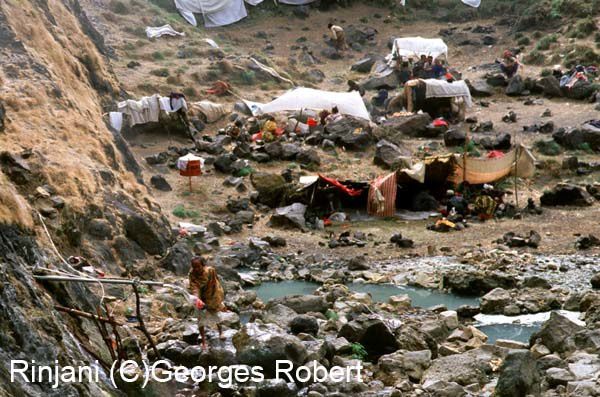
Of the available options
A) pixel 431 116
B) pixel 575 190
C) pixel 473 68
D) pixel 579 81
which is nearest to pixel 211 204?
pixel 575 190

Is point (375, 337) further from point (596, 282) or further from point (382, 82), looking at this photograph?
point (382, 82)

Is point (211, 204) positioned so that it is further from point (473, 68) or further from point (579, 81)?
point (473, 68)

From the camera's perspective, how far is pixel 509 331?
11.2 metres

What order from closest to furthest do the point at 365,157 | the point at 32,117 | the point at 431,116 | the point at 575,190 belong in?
the point at 32,117 → the point at 575,190 → the point at 365,157 → the point at 431,116

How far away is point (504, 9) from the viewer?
3450cm

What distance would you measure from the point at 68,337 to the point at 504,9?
30.1 m

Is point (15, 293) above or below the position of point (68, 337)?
above

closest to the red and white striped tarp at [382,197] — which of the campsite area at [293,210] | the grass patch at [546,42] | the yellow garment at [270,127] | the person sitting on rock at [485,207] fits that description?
the campsite area at [293,210]

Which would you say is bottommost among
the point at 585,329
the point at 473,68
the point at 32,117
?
the point at 473,68

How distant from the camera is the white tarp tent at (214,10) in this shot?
31870mm

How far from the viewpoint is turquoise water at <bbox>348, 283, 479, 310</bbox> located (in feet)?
41.9

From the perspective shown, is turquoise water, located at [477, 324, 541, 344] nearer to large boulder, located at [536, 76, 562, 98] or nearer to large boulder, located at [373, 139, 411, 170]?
large boulder, located at [373, 139, 411, 170]

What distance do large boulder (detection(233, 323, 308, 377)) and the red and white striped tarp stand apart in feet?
27.9

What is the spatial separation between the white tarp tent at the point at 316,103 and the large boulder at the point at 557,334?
12.6 metres
